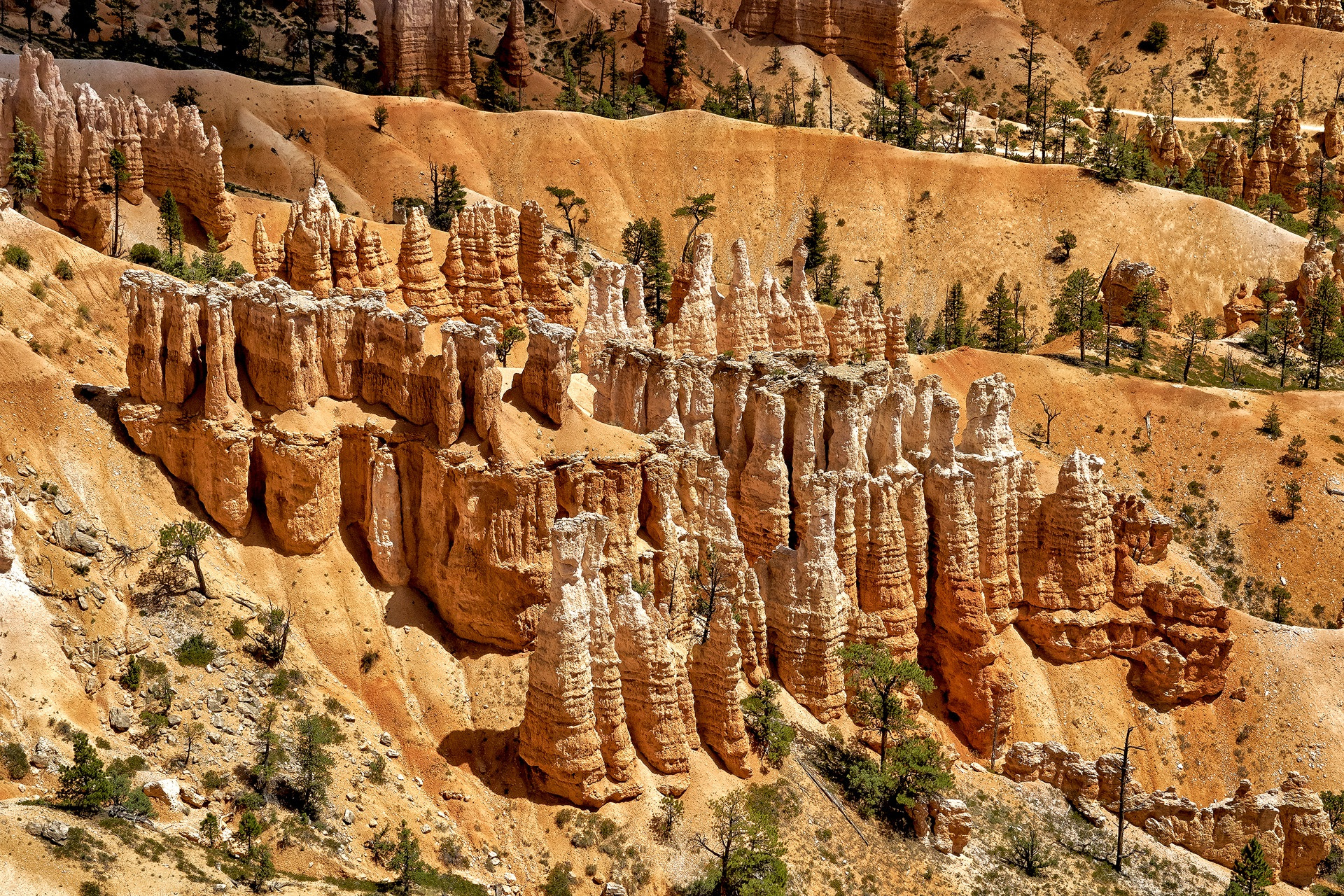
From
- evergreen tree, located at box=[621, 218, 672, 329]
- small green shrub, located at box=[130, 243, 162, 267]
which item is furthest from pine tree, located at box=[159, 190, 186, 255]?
evergreen tree, located at box=[621, 218, 672, 329]

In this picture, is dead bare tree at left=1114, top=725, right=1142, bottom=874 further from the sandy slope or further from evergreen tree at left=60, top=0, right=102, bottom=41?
evergreen tree at left=60, top=0, right=102, bottom=41

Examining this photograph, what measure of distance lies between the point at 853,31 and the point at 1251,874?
135 m

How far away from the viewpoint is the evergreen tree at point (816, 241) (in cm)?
13088

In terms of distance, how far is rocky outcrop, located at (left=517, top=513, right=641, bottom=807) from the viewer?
5075cm

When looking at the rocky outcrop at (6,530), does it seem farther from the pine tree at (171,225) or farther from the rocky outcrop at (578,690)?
the pine tree at (171,225)

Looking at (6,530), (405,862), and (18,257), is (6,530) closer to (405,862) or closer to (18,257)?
(405,862)

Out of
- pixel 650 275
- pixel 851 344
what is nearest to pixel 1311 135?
pixel 650 275

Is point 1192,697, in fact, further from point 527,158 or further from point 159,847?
point 527,158

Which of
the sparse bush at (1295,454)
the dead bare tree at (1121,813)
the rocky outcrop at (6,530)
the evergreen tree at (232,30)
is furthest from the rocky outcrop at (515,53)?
the rocky outcrop at (6,530)

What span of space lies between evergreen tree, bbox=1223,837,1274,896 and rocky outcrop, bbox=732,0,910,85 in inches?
5062

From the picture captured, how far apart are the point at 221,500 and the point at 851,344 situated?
38705 millimetres

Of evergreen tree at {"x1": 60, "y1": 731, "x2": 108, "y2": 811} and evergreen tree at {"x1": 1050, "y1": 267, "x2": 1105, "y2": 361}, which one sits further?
evergreen tree at {"x1": 1050, "y1": 267, "x2": 1105, "y2": 361}

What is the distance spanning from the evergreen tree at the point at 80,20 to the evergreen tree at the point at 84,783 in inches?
4104

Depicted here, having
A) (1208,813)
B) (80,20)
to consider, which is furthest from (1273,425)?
(80,20)
